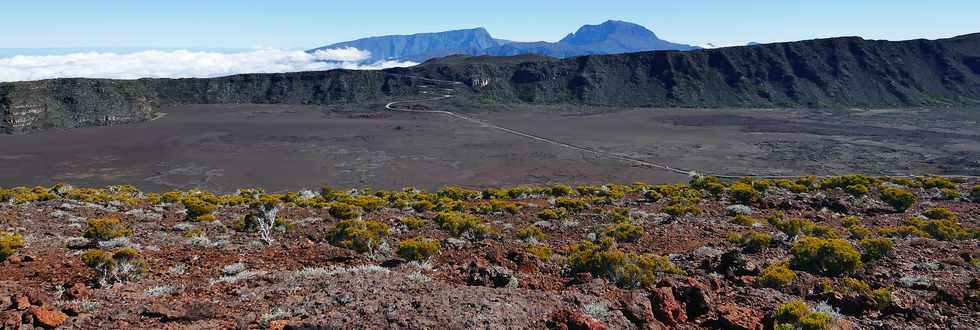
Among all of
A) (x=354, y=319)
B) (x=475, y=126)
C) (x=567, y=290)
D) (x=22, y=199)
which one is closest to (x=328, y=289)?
(x=354, y=319)

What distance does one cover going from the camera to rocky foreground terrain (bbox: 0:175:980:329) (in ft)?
18.9

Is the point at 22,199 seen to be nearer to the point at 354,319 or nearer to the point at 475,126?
the point at 354,319

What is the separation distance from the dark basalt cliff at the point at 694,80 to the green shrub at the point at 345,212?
260ft

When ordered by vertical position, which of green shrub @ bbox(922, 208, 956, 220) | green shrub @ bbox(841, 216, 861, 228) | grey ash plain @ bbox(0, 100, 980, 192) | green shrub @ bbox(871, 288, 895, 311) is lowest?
grey ash plain @ bbox(0, 100, 980, 192)

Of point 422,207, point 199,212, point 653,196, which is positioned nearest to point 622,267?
point 422,207

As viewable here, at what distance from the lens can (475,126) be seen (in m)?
66.4

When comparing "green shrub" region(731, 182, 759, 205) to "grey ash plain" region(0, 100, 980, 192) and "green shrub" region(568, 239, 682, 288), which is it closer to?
"green shrub" region(568, 239, 682, 288)

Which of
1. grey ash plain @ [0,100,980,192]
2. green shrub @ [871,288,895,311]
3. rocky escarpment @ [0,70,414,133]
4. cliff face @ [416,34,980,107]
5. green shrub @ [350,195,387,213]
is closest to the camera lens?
green shrub @ [871,288,895,311]

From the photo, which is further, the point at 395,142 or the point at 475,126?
the point at 475,126

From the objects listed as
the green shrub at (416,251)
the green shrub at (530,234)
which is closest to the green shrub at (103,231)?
the green shrub at (416,251)

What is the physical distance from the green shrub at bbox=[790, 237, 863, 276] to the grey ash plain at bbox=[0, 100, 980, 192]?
26598 mm

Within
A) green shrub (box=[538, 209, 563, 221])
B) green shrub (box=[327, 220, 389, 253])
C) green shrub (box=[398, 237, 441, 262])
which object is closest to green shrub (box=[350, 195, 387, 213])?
green shrub (box=[327, 220, 389, 253])

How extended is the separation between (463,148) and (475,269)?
43726 mm

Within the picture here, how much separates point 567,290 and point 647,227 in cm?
733
